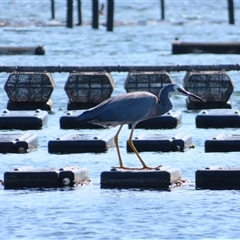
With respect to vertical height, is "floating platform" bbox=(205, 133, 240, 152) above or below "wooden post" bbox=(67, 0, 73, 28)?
above

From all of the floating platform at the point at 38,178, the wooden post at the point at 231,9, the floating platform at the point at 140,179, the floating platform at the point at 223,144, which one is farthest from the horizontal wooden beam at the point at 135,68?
the wooden post at the point at 231,9

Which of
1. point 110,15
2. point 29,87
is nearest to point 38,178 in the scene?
point 29,87

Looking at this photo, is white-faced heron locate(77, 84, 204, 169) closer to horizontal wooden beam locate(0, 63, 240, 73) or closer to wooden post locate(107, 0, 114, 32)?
horizontal wooden beam locate(0, 63, 240, 73)

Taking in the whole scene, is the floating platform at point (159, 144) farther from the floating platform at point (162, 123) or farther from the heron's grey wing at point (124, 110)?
the heron's grey wing at point (124, 110)

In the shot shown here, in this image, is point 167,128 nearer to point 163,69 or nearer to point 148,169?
point 163,69

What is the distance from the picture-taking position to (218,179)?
15.5m

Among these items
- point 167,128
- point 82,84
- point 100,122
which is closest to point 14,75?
point 82,84

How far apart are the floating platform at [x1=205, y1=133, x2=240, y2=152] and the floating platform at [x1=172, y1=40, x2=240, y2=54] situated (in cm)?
2380

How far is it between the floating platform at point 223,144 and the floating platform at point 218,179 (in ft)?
11.7

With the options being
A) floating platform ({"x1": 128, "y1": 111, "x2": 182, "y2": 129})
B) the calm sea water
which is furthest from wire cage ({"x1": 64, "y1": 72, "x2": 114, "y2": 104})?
floating platform ({"x1": 128, "y1": 111, "x2": 182, "y2": 129})

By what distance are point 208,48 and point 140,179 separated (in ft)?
93.1

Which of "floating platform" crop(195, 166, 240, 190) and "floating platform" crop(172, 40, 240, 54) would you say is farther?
"floating platform" crop(172, 40, 240, 54)

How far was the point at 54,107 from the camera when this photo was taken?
27812mm

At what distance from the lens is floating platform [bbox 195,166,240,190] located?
609 inches
